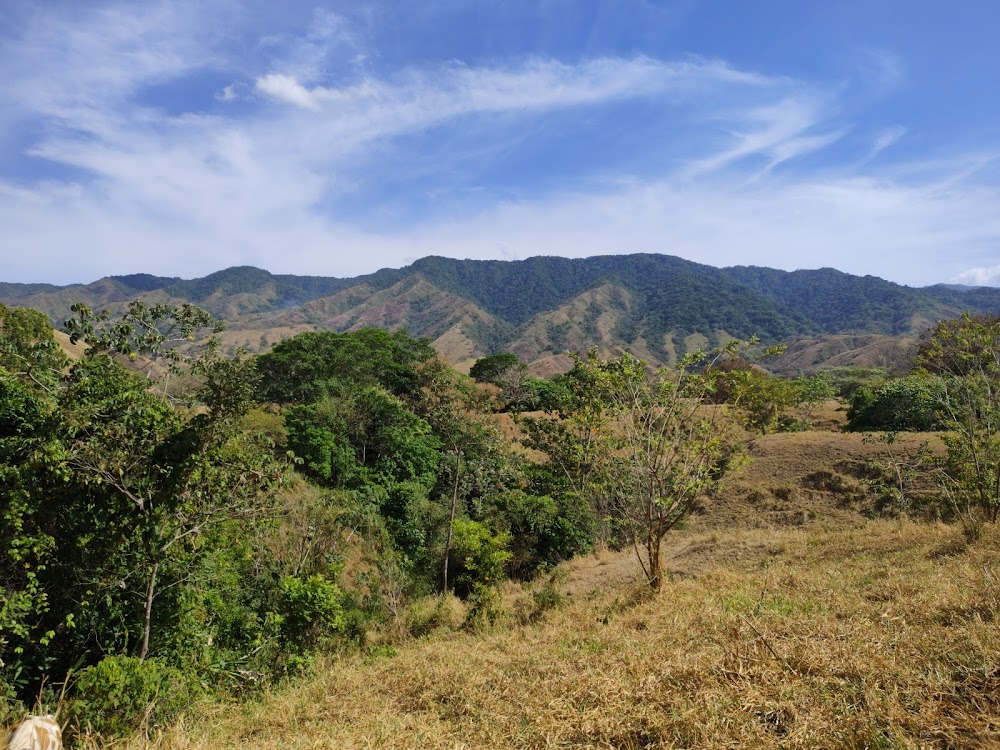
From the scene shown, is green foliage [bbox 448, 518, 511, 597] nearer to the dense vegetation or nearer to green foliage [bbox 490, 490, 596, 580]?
the dense vegetation

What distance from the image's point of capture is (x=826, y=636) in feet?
14.7

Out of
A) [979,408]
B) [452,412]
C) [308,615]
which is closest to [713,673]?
[308,615]

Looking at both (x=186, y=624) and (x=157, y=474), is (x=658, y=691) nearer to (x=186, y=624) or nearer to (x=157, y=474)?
(x=157, y=474)

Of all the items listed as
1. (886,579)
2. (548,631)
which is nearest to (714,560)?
(886,579)

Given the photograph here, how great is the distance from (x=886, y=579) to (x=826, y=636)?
9.16 ft

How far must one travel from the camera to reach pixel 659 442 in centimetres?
733

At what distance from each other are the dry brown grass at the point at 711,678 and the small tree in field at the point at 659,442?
1241 mm

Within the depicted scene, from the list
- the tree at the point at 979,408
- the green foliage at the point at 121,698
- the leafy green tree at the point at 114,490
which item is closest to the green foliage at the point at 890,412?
the tree at the point at 979,408

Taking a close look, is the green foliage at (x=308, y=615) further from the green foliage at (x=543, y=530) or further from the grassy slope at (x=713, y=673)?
the green foliage at (x=543, y=530)

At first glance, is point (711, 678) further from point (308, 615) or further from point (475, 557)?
point (475, 557)

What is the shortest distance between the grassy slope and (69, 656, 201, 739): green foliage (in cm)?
41

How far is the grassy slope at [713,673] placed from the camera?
3391mm

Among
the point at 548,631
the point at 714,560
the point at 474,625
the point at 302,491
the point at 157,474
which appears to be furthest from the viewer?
the point at 302,491

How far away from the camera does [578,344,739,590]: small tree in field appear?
7449 millimetres
